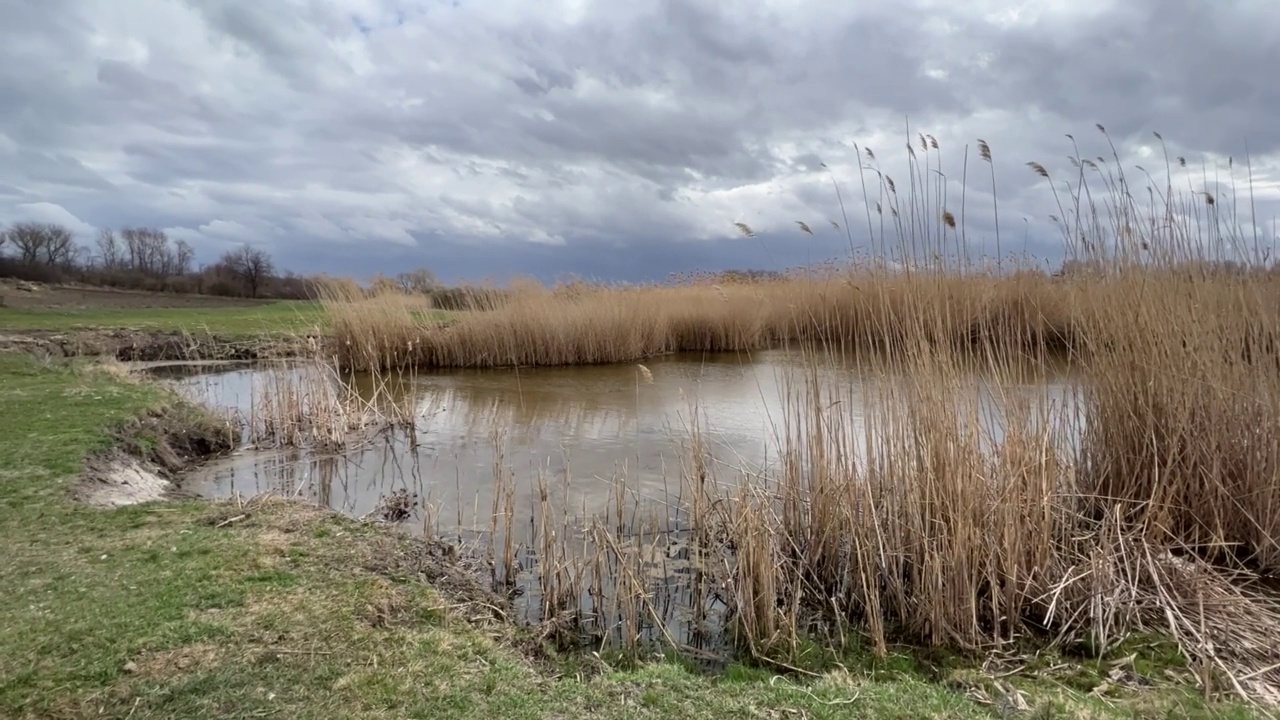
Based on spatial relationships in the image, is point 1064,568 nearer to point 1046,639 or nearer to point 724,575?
point 1046,639

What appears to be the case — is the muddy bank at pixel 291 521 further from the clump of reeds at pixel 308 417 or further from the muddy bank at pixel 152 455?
the clump of reeds at pixel 308 417

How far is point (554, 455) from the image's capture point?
6.02 meters

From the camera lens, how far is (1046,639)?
281cm

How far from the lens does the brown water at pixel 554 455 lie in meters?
3.76

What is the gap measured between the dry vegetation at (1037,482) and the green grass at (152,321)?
952 cm

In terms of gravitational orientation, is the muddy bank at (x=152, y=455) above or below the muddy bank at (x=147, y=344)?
below

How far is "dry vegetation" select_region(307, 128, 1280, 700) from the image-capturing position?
2.83 m

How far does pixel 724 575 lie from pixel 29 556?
3.04 meters

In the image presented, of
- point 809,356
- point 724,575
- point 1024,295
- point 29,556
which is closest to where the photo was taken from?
point 29,556

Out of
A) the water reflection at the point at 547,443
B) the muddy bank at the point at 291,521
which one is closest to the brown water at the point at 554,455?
the water reflection at the point at 547,443

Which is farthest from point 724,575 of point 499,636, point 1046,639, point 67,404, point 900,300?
point 67,404

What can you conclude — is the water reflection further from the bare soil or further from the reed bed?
the bare soil

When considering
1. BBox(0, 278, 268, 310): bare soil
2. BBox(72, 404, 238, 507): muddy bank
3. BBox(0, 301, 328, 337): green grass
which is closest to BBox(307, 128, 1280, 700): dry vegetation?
BBox(72, 404, 238, 507): muddy bank

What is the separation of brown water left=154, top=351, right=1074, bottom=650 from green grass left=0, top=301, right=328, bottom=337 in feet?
9.93
